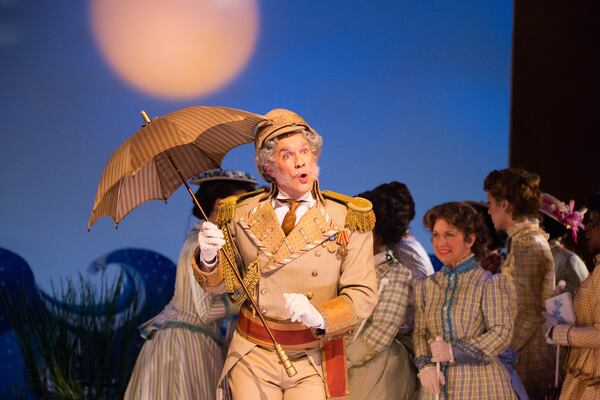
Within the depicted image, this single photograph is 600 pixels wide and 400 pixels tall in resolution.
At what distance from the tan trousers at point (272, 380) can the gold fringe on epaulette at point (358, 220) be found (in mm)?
505

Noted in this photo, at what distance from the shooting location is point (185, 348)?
14.0 ft

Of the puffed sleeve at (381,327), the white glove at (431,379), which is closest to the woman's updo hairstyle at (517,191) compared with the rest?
the puffed sleeve at (381,327)

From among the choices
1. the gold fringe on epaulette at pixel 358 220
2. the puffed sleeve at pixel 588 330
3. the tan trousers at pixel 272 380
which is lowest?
the tan trousers at pixel 272 380

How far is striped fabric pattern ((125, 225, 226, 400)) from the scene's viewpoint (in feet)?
13.9

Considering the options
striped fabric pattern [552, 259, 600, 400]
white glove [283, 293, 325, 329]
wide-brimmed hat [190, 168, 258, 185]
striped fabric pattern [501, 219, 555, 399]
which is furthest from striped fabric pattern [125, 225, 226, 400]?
striped fabric pattern [552, 259, 600, 400]

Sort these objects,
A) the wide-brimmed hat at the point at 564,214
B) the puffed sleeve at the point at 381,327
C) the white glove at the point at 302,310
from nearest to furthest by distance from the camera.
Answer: the white glove at the point at 302,310 < the puffed sleeve at the point at 381,327 < the wide-brimmed hat at the point at 564,214

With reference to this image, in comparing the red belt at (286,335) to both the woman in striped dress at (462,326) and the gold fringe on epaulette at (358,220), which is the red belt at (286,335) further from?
the woman in striped dress at (462,326)

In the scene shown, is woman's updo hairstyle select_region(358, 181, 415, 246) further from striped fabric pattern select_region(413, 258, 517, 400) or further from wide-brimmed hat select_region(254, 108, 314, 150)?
wide-brimmed hat select_region(254, 108, 314, 150)

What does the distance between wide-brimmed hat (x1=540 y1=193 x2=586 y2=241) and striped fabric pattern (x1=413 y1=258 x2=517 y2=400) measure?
1289 millimetres

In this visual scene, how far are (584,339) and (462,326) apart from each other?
1.84 ft

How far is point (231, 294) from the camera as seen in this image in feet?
10.5

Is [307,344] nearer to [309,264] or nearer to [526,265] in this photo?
[309,264]

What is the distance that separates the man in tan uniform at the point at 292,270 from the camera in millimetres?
3076

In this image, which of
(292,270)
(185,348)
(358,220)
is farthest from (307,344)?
(185,348)
